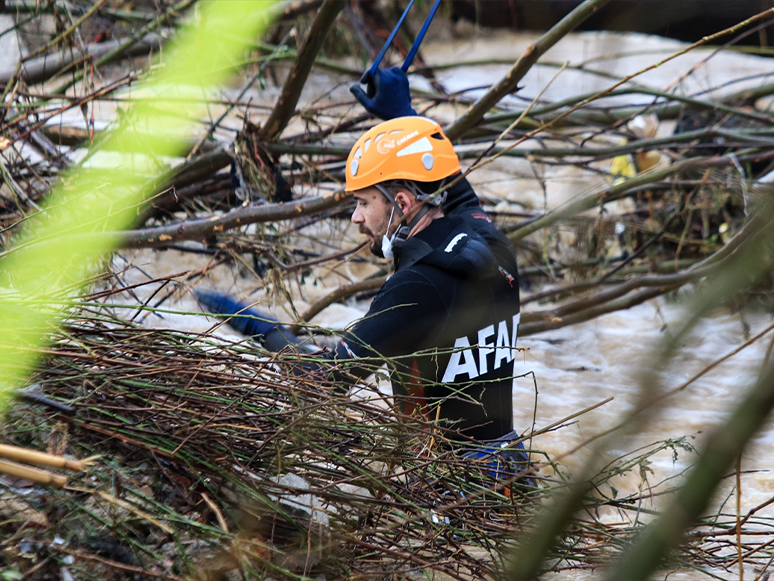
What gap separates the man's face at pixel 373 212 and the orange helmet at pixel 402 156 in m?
0.05

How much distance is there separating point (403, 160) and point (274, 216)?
74 centimetres

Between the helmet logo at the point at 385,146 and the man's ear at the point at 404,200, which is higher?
the helmet logo at the point at 385,146

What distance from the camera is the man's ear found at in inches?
107

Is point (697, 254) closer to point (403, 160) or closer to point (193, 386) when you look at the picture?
point (403, 160)

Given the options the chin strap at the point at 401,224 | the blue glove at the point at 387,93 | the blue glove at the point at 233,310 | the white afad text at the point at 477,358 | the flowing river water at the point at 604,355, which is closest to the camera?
the flowing river water at the point at 604,355

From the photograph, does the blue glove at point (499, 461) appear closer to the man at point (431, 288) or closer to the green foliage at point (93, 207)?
the man at point (431, 288)

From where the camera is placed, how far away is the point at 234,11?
13.6 ft

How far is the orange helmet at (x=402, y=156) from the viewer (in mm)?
2697

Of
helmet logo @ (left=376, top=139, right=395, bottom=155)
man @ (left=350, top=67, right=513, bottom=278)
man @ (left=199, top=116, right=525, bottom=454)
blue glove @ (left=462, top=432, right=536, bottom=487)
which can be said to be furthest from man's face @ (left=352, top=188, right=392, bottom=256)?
blue glove @ (left=462, top=432, right=536, bottom=487)

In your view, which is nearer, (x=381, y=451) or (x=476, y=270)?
(x=381, y=451)

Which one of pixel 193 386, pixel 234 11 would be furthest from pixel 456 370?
pixel 234 11

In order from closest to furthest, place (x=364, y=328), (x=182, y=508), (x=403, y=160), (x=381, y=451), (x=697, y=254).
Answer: (x=182, y=508) < (x=381, y=451) < (x=364, y=328) < (x=403, y=160) < (x=697, y=254)

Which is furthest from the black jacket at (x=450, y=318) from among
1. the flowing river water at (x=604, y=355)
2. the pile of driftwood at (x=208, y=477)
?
the pile of driftwood at (x=208, y=477)

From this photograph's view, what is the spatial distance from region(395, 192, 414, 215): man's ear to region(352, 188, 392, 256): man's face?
5 cm
